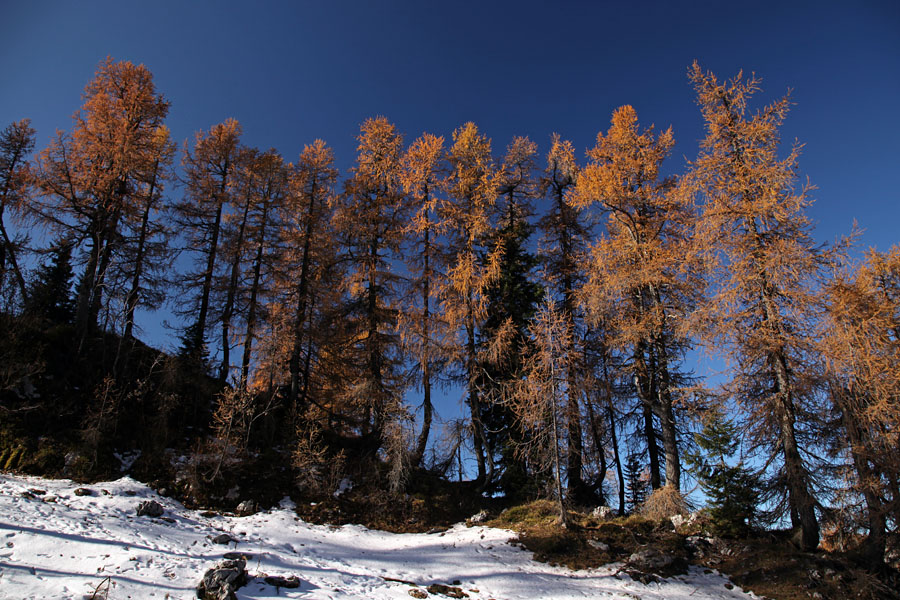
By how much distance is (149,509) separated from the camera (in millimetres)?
10531

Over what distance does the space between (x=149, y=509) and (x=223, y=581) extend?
15.2 feet

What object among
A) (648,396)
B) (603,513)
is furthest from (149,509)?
(648,396)

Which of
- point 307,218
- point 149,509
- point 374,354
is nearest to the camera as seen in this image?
point 149,509

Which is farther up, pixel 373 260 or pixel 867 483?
pixel 373 260

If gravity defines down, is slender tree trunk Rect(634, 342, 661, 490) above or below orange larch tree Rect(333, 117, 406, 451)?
below

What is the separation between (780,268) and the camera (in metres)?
10.7

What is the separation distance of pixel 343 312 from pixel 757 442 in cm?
1430

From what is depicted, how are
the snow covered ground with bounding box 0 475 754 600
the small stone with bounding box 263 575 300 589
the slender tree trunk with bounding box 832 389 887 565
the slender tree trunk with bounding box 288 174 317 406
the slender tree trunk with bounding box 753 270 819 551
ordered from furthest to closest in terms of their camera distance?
1. the slender tree trunk with bounding box 288 174 317 406
2. the slender tree trunk with bounding box 753 270 819 551
3. the slender tree trunk with bounding box 832 389 887 565
4. the small stone with bounding box 263 575 300 589
5. the snow covered ground with bounding box 0 475 754 600

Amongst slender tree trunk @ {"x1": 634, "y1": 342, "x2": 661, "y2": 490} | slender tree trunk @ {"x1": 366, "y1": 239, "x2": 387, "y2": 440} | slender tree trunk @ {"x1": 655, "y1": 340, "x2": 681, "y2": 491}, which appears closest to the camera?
slender tree trunk @ {"x1": 655, "y1": 340, "x2": 681, "y2": 491}

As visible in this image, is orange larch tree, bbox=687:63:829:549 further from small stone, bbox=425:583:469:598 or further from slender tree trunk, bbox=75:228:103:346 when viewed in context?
slender tree trunk, bbox=75:228:103:346

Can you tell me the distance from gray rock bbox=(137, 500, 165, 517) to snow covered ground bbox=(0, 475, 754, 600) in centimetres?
15

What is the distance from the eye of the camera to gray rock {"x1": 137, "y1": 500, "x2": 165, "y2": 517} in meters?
10.4

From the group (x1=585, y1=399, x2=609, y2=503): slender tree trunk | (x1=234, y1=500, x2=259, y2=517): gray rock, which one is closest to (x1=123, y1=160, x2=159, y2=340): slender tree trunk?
(x1=234, y1=500, x2=259, y2=517): gray rock

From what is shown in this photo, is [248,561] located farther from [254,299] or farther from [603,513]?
[254,299]
